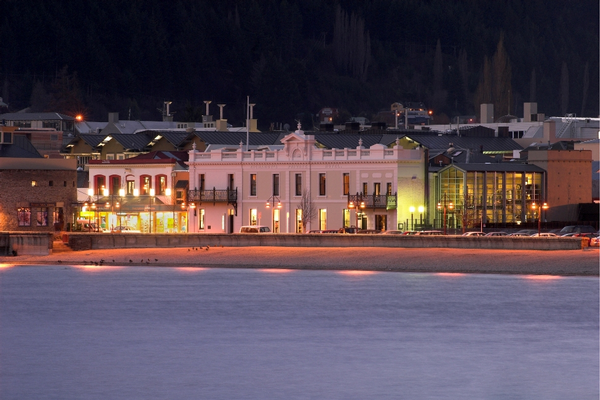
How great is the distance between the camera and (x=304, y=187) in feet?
330

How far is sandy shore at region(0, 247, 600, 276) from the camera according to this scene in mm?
80312

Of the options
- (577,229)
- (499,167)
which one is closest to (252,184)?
(499,167)

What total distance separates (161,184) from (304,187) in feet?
46.1

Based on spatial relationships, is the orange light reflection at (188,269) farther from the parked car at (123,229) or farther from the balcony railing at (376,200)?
the parked car at (123,229)

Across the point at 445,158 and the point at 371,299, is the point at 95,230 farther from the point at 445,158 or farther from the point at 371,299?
the point at 371,299

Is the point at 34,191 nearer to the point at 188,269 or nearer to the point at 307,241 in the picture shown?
the point at 188,269

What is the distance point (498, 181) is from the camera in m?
101

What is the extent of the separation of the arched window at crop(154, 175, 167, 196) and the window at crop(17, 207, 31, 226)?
34.6 feet

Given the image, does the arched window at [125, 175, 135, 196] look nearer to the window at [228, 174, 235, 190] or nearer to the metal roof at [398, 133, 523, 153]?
the window at [228, 174, 235, 190]

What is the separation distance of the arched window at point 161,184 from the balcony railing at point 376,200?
18157 millimetres

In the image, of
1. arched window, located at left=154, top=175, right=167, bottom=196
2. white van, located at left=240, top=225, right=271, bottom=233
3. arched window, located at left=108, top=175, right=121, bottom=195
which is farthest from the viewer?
arched window, located at left=108, top=175, right=121, bottom=195

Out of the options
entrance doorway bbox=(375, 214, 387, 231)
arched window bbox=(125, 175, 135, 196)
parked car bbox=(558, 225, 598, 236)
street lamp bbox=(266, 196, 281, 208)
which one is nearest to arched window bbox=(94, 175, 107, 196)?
arched window bbox=(125, 175, 135, 196)

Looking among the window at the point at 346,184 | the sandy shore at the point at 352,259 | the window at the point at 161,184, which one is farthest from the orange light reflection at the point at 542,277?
the window at the point at 161,184

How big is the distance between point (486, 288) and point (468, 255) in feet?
28.3
